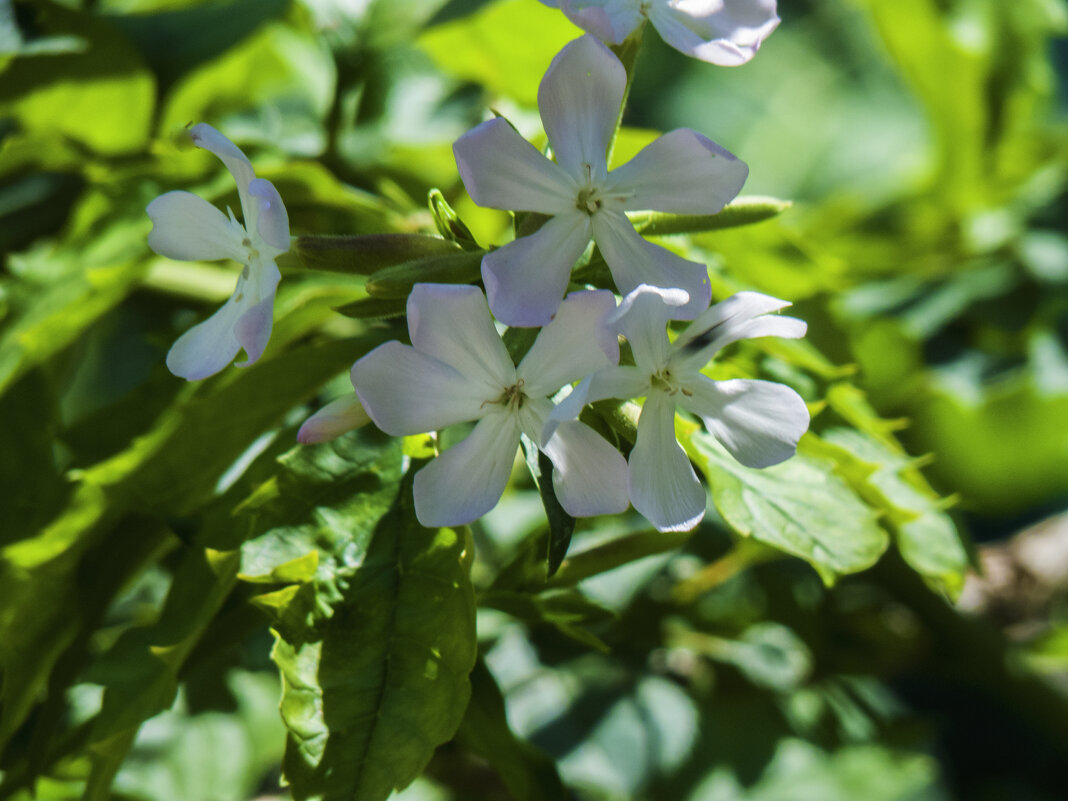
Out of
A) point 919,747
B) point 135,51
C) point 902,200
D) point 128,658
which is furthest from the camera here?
point 902,200

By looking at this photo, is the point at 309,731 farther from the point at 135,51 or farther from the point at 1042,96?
the point at 1042,96

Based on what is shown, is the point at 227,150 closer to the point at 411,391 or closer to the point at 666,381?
the point at 411,391

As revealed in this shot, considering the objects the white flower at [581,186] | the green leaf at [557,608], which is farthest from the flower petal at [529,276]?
the green leaf at [557,608]

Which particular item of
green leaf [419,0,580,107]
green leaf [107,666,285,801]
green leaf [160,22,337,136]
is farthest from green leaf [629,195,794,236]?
green leaf [107,666,285,801]

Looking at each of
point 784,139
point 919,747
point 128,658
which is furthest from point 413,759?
point 784,139

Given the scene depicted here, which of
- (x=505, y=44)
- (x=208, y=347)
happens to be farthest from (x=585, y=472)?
(x=505, y=44)
